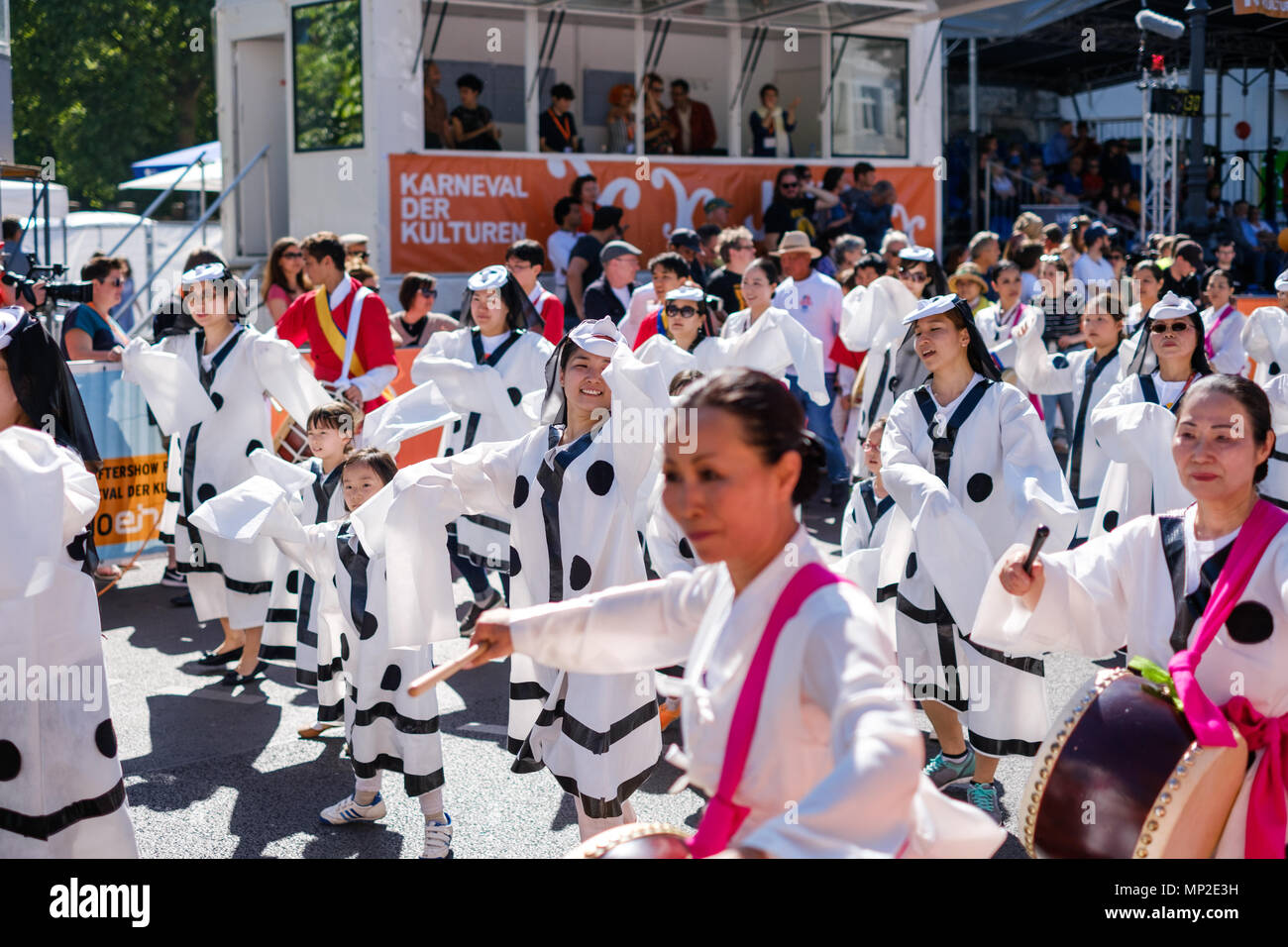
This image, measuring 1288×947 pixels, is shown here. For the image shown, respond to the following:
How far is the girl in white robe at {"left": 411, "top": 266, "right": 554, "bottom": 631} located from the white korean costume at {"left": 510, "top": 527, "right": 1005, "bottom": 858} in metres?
4.71

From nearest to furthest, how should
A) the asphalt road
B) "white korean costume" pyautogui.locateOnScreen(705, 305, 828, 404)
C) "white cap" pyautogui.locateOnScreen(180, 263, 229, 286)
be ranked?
1. the asphalt road
2. "white cap" pyautogui.locateOnScreen(180, 263, 229, 286)
3. "white korean costume" pyautogui.locateOnScreen(705, 305, 828, 404)

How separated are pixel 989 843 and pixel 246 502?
3890 millimetres

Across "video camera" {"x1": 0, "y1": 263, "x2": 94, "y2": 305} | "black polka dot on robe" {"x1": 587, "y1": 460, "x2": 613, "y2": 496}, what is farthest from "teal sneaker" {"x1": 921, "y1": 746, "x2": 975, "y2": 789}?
"video camera" {"x1": 0, "y1": 263, "x2": 94, "y2": 305}

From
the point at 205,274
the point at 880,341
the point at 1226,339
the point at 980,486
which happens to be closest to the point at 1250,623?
the point at 980,486

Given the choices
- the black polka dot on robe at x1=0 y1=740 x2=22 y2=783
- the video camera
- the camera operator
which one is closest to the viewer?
the black polka dot on robe at x1=0 y1=740 x2=22 y2=783

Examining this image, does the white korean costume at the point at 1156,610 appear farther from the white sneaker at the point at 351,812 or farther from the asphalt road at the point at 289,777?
the white sneaker at the point at 351,812

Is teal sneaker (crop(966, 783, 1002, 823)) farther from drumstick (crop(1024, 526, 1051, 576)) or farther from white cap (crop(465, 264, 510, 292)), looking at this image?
white cap (crop(465, 264, 510, 292))

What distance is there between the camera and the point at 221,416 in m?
7.17

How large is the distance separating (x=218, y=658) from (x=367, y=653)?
8.48 ft

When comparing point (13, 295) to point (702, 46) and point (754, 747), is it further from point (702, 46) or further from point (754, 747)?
point (702, 46)

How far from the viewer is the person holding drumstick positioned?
9.87 feet

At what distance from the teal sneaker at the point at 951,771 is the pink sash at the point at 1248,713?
7.90 ft

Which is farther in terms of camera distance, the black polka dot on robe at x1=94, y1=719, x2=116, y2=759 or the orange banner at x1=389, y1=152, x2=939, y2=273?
the orange banner at x1=389, y1=152, x2=939, y2=273

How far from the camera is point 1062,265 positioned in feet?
42.1
